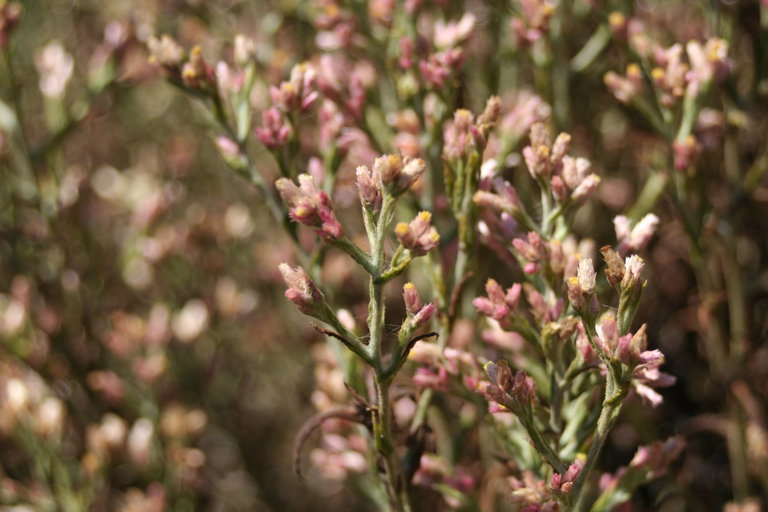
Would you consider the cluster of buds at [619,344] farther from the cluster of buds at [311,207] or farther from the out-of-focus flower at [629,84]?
the out-of-focus flower at [629,84]

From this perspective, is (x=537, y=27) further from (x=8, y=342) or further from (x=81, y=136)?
(x=81, y=136)

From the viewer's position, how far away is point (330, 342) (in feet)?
6.28

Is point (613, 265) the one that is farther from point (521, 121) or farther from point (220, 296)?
point (220, 296)

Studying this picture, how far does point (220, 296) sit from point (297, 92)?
127 cm

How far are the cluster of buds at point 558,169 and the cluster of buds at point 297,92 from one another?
1.93ft

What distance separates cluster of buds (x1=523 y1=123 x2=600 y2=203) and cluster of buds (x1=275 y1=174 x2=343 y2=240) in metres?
0.49

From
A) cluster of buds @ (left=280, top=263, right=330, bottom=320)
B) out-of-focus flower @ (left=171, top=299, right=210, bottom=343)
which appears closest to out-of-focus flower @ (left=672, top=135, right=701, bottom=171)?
cluster of buds @ (left=280, top=263, right=330, bottom=320)

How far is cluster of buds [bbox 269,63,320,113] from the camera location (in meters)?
1.93

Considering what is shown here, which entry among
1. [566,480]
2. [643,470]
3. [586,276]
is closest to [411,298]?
[586,276]

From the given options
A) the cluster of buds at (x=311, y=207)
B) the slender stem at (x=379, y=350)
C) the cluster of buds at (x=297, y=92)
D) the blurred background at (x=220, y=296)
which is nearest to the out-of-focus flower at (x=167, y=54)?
the cluster of buds at (x=297, y=92)

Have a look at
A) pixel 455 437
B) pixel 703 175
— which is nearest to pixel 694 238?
pixel 703 175

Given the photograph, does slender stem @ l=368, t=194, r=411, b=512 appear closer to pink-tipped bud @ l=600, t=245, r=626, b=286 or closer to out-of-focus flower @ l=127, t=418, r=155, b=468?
pink-tipped bud @ l=600, t=245, r=626, b=286

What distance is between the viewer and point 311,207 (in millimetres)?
1452

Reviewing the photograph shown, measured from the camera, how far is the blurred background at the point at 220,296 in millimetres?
2475
